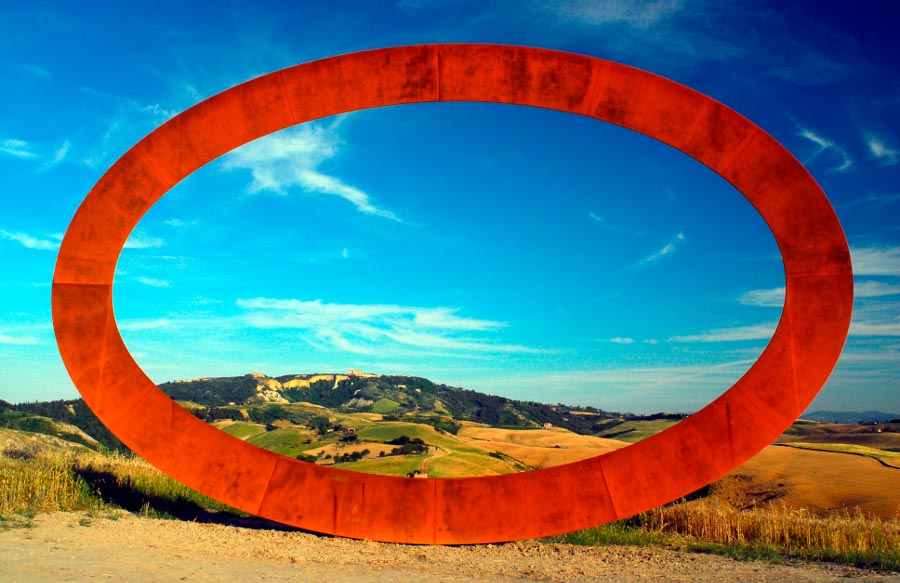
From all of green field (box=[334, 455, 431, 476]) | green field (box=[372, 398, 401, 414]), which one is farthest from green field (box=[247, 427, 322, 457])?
green field (box=[372, 398, 401, 414])

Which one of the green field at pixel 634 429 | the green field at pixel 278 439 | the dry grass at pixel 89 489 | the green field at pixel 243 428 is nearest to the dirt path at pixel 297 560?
the dry grass at pixel 89 489

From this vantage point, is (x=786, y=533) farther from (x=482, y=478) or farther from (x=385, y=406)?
(x=385, y=406)

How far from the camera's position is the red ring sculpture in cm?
1042

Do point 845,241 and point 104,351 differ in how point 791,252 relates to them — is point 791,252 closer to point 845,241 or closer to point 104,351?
point 845,241

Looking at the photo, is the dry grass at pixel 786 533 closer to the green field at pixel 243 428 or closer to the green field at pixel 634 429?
the green field at pixel 243 428

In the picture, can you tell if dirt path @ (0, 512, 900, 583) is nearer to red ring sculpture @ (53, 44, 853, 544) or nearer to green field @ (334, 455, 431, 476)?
red ring sculpture @ (53, 44, 853, 544)

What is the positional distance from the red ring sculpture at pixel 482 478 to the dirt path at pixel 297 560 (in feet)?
1.64

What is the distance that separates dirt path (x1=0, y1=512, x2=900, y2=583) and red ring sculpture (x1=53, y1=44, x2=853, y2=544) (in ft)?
1.64

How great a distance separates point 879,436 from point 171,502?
46146 millimetres

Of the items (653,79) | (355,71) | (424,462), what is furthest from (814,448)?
(355,71)

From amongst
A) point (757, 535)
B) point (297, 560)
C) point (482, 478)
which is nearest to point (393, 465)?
point (482, 478)

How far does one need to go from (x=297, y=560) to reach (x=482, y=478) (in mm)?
3069

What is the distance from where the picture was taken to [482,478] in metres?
10.8

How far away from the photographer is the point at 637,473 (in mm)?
10617
